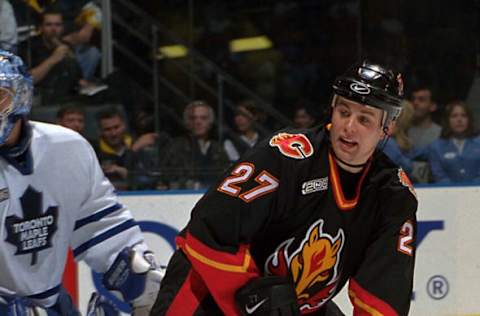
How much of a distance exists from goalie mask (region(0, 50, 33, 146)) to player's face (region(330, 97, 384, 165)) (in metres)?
0.70

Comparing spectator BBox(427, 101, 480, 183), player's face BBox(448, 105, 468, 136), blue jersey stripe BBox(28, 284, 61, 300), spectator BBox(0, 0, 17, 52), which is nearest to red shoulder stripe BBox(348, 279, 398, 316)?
blue jersey stripe BBox(28, 284, 61, 300)

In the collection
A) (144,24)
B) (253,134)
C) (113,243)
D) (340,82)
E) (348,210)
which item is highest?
(340,82)

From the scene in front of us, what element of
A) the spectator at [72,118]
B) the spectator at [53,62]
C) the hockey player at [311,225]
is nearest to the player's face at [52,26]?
the spectator at [53,62]

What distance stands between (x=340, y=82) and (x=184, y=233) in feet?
1.59

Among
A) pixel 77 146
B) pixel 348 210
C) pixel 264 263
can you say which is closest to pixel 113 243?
pixel 77 146

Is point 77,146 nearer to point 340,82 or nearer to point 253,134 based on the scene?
point 340,82

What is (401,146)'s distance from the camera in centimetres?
461

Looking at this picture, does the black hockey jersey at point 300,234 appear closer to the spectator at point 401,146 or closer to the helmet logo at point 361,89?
the helmet logo at point 361,89

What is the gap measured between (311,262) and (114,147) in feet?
7.93

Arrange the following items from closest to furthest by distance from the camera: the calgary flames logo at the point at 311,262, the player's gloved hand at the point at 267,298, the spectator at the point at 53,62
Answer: the player's gloved hand at the point at 267,298 < the calgary flames logo at the point at 311,262 < the spectator at the point at 53,62

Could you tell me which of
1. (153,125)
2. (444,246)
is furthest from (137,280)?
(153,125)

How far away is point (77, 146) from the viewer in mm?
2332

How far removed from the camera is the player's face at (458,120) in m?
4.70

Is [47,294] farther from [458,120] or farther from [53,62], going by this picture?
[458,120]
